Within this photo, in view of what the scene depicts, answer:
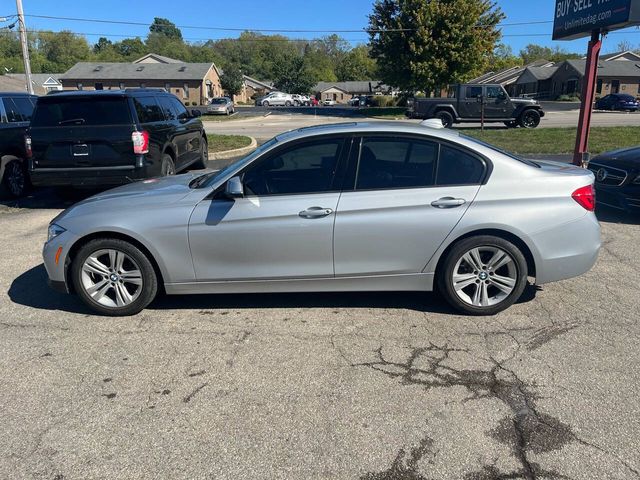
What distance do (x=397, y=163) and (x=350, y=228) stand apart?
2.28 ft

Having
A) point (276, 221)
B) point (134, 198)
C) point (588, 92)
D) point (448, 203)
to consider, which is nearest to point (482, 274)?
point (448, 203)

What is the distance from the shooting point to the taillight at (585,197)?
4.29 meters

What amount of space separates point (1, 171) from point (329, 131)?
730 centimetres

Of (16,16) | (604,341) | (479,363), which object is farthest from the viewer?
(16,16)

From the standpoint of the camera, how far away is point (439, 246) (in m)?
4.20

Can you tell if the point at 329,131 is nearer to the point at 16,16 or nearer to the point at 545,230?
the point at 545,230

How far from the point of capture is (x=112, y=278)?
4.34m

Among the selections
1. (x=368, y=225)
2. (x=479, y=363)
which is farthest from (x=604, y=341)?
(x=368, y=225)

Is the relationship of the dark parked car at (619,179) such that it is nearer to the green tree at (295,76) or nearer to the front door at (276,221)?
the front door at (276,221)

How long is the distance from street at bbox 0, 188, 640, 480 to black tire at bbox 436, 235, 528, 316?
0.14m

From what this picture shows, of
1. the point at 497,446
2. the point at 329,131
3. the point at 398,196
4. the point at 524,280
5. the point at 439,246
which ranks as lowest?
the point at 497,446

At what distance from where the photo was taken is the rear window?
7.89 m

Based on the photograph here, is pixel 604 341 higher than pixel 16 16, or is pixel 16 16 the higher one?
pixel 16 16

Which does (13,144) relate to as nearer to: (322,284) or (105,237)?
(105,237)
